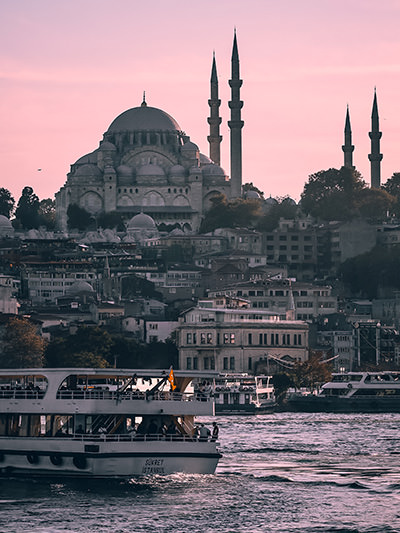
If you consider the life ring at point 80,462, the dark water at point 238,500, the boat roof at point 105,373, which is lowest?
the dark water at point 238,500

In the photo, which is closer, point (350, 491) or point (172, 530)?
point (172, 530)

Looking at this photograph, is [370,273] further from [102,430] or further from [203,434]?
[102,430]

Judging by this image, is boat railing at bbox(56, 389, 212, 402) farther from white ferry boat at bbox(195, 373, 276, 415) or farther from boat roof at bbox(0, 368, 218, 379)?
white ferry boat at bbox(195, 373, 276, 415)

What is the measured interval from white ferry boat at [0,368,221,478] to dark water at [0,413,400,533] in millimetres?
566

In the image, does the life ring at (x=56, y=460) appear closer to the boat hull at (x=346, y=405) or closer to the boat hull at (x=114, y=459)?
the boat hull at (x=114, y=459)

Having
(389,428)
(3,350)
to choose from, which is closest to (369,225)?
(3,350)

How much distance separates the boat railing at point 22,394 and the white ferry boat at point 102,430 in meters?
0.04

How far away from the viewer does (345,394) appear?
111 metres

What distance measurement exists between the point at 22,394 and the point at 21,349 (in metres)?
57.9

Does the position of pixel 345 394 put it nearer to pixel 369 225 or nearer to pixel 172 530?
pixel 172 530

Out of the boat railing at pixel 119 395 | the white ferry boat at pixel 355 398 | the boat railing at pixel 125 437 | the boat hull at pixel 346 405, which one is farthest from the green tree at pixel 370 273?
the boat railing at pixel 125 437

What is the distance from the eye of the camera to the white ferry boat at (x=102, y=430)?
6106 cm

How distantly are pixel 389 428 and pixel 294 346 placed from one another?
36.2 meters

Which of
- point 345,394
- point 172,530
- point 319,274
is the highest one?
A: point 319,274
